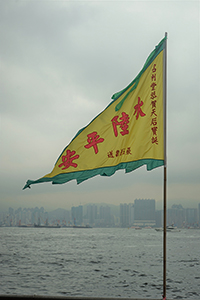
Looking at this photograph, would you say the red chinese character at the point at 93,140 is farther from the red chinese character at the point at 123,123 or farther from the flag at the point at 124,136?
the red chinese character at the point at 123,123

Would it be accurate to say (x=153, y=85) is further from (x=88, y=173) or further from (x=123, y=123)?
(x=88, y=173)

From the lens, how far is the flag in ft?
18.4

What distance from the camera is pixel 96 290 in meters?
19.0

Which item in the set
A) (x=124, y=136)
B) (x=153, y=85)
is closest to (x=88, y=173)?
(x=124, y=136)

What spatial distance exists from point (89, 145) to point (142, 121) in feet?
3.64

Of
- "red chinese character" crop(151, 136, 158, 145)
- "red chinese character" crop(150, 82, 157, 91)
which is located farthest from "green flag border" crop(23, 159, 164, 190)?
"red chinese character" crop(150, 82, 157, 91)

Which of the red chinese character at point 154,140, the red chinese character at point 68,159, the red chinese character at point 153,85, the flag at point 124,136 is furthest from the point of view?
the red chinese character at point 68,159

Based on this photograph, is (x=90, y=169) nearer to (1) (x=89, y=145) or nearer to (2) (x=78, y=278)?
(1) (x=89, y=145)

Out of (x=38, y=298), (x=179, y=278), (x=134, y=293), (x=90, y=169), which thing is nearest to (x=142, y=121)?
(x=90, y=169)

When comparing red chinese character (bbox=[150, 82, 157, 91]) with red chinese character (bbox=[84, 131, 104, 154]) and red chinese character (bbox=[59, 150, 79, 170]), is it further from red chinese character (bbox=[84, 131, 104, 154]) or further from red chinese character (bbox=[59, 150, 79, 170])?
red chinese character (bbox=[59, 150, 79, 170])

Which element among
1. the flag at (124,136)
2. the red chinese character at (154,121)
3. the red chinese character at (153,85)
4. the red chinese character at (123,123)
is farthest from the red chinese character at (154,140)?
the red chinese character at (153,85)

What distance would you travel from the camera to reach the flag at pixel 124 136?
5.60 meters

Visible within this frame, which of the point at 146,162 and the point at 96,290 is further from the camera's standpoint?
the point at 96,290

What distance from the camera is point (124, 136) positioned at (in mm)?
5828
